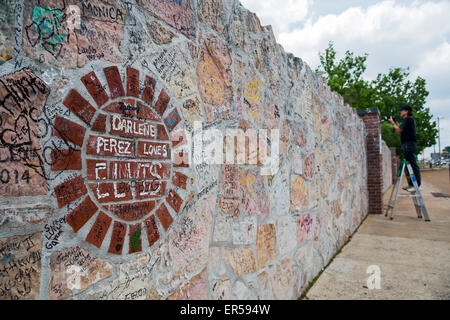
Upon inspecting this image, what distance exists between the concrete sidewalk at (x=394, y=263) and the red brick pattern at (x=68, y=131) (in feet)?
8.00

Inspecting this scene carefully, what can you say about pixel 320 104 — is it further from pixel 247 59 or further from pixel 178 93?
pixel 178 93

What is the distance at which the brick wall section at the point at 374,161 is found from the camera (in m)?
6.95

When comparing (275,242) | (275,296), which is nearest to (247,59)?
(275,242)

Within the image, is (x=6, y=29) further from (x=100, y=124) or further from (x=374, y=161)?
(x=374, y=161)

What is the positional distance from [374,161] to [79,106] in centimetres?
723

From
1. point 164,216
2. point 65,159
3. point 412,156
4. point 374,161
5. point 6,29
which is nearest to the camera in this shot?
point 6,29

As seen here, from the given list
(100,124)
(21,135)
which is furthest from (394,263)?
(21,135)

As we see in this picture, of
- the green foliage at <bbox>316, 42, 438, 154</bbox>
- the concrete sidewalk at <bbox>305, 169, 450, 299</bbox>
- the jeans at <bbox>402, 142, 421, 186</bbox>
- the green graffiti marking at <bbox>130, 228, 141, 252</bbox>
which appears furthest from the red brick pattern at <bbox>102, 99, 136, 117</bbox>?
the green foliage at <bbox>316, 42, 438, 154</bbox>

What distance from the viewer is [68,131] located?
102 centimetres

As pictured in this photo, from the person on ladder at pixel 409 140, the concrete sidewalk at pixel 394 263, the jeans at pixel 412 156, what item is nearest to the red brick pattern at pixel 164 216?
the concrete sidewalk at pixel 394 263

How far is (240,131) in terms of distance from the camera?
1.98 metres

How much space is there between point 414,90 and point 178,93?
3903 centimetres

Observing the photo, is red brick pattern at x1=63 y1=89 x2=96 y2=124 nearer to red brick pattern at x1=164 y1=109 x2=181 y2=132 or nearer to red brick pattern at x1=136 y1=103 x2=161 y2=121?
red brick pattern at x1=136 y1=103 x2=161 y2=121

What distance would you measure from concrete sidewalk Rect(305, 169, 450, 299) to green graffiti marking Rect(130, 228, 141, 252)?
6.67 feet
